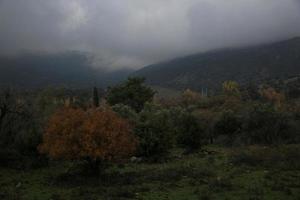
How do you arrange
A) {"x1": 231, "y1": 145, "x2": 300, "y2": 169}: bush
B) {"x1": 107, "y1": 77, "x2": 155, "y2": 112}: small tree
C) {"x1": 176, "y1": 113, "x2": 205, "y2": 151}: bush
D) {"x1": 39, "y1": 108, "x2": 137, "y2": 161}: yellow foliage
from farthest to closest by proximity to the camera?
{"x1": 107, "y1": 77, "x2": 155, "y2": 112}: small tree, {"x1": 176, "y1": 113, "x2": 205, "y2": 151}: bush, {"x1": 231, "y1": 145, "x2": 300, "y2": 169}: bush, {"x1": 39, "y1": 108, "x2": 137, "y2": 161}: yellow foliage

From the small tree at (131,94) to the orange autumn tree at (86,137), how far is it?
5422 cm

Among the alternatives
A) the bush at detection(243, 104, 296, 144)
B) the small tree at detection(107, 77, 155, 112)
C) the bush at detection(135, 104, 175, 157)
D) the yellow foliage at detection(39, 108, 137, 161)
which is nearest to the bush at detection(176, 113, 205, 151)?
the bush at detection(135, 104, 175, 157)

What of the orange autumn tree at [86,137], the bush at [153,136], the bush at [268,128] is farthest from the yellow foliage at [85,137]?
the bush at [268,128]

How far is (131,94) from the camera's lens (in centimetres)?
8556

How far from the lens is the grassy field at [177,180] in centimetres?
2303

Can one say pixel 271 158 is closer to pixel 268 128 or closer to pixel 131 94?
pixel 268 128

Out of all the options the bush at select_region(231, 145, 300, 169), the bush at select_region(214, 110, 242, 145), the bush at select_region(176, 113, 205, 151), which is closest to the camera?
the bush at select_region(231, 145, 300, 169)

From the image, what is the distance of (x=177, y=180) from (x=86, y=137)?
6711 millimetres

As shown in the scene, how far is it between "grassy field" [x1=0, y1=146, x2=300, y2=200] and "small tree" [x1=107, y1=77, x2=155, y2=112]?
46715mm

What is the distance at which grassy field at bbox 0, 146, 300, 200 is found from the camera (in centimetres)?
2303

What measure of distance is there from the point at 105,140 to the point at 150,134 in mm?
12902

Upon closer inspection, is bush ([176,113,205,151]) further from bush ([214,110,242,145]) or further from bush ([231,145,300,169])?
bush ([214,110,242,145])

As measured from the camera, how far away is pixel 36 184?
1077 inches

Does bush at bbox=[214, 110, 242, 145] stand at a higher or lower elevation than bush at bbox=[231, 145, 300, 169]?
higher
